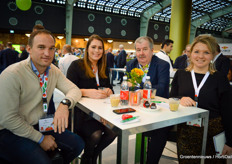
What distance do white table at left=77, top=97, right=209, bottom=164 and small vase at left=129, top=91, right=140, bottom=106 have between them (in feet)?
0.25

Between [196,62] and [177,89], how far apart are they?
0.37m

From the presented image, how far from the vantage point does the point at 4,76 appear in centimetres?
117

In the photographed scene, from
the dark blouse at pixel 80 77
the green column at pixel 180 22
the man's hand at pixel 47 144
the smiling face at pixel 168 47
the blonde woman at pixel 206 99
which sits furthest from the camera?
the green column at pixel 180 22

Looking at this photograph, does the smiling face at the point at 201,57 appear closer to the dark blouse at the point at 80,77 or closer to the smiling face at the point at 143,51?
the smiling face at the point at 143,51

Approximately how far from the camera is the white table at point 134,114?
1.01 meters

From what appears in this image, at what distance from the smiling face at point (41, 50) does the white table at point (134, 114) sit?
486 mm

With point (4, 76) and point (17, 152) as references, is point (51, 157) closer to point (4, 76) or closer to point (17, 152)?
point (17, 152)

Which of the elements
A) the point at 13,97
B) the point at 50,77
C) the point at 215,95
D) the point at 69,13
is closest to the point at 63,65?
the point at 50,77

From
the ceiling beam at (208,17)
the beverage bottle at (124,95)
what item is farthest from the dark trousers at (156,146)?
the ceiling beam at (208,17)

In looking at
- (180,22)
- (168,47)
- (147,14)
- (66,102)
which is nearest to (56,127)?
(66,102)

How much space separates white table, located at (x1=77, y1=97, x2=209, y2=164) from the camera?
1007mm

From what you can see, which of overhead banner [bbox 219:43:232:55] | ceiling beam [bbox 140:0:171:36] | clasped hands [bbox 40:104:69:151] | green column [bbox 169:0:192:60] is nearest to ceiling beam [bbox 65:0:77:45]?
ceiling beam [bbox 140:0:171:36]

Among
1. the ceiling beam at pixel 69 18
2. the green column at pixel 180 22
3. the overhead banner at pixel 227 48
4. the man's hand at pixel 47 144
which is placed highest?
the ceiling beam at pixel 69 18

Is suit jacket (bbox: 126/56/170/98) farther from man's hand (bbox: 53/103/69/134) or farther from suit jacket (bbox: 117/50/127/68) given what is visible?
suit jacket (bbox: 117/50/127/68)
